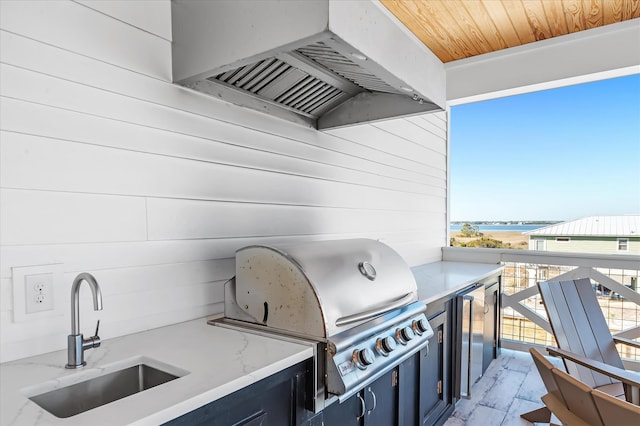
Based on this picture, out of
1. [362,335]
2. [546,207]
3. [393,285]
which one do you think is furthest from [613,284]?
[546,207]

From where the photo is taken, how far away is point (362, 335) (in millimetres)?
1341

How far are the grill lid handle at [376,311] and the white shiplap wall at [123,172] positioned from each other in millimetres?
638

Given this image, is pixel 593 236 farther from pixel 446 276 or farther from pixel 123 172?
pixel 123 172

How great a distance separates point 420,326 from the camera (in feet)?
5.71

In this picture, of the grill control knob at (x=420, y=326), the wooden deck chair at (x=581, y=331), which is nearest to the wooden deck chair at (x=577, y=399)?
the wooden deck chair at (x=581, y=331)

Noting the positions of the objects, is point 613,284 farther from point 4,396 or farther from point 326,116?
point 4,396

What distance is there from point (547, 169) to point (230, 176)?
7154 mm

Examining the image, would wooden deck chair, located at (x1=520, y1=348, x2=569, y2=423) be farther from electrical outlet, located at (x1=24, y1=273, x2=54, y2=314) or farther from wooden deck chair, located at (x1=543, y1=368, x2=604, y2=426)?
electrical outlet, located at (x1=24, y1=273, x2=54, y2=314)

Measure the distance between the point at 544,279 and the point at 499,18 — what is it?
7.94ft

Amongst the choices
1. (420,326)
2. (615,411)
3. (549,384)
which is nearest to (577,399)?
(615,411)

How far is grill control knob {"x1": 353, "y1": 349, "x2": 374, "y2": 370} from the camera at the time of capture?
4.22 feet

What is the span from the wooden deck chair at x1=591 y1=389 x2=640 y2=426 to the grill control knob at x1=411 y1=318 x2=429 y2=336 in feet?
2.08

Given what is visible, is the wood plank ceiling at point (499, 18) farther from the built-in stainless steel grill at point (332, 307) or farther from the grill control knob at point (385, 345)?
the grill control knob at point (385, 345)

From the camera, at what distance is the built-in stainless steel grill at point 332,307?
125cm
